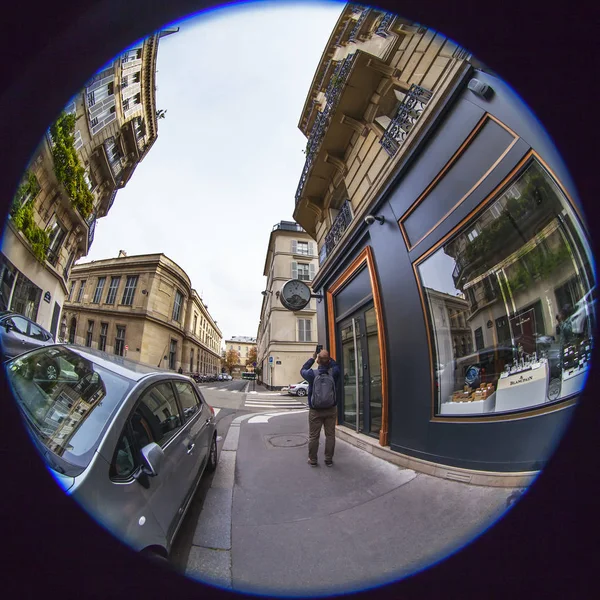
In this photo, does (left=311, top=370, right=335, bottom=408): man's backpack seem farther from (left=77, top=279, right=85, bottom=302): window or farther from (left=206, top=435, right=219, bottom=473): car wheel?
(left=77, top=279, right=85, bottom=302): window

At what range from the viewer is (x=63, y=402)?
3.27ft

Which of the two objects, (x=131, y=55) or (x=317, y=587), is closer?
(x=317, y=587)

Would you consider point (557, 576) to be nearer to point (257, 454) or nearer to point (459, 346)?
point (459, 346)

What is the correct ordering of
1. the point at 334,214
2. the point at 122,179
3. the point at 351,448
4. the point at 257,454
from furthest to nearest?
the point at 334,214 < the point at 351,448 < the point at 257,454 < the point at 122,179

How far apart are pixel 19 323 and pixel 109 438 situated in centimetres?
63

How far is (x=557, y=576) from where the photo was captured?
742mm

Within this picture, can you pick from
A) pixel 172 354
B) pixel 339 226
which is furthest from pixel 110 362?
pixel 339 226

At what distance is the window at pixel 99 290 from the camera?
1706 millimetres

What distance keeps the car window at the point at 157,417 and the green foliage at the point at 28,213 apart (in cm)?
95

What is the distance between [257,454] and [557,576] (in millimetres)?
2668

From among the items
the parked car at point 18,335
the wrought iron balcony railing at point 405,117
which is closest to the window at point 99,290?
the parked car at point 18,335

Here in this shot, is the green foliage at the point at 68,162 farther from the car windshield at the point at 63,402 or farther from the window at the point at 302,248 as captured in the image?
the window at the point at 302,248

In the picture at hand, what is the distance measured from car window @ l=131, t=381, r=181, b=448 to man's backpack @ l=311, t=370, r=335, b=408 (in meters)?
1.56

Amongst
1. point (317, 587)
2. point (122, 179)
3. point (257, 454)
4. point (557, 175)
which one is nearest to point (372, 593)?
point (317, 587)
